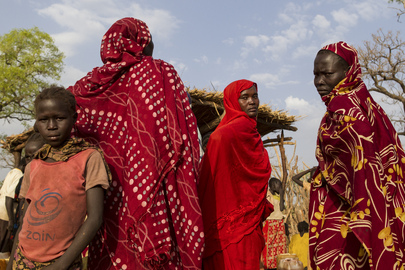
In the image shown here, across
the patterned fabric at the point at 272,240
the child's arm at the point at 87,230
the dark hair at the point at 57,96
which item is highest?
the dark hair at the point at 57,96

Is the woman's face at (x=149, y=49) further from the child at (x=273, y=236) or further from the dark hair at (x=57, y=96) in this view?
the child at (x=273, y=236)

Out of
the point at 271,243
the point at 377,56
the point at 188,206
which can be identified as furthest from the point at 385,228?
the point at 377,56

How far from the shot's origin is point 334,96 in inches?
106

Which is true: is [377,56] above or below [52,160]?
above

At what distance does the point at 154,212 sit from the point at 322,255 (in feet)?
3.53

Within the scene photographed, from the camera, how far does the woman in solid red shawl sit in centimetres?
392

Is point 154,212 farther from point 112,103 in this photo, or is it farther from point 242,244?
point 242,244

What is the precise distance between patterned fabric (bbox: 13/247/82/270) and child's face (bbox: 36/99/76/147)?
2.10ft

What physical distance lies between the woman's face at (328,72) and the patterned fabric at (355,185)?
5 centimetres

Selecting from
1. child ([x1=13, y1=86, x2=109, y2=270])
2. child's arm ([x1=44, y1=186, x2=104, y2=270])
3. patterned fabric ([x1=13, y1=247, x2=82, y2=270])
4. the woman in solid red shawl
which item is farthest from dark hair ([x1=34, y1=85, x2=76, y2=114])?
the woman in solid red shawl

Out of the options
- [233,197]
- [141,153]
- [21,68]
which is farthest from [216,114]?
[21,68]

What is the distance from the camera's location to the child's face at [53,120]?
→ 2.39 metres

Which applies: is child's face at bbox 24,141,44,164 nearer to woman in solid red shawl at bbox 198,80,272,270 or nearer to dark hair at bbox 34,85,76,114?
woman in solid red shawl at bbox 198,80,272,270

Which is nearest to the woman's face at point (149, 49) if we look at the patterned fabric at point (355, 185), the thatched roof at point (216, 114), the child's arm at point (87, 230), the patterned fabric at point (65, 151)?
the patterned fabric at point (65, 151)
